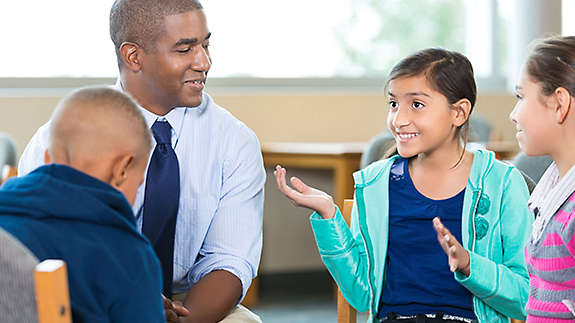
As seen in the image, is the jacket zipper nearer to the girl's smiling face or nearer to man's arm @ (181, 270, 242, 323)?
the girl's smiling face

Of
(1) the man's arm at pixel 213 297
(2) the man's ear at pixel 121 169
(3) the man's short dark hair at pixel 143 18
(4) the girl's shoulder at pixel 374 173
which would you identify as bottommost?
(1) the man's arm at pixel 213 297

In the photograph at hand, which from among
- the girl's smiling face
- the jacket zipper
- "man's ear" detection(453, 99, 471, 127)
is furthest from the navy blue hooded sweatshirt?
"man's ear" detection(453, 99, 471, 127)

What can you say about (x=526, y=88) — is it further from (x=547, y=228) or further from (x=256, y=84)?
(x=256, y=84)

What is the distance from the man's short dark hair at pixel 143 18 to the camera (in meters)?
1.95

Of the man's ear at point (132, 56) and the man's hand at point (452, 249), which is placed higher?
the man's ear at point (132, 56)

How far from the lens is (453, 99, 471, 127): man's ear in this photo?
6.08ft

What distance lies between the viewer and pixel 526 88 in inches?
63.6

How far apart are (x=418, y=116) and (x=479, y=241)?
31cm

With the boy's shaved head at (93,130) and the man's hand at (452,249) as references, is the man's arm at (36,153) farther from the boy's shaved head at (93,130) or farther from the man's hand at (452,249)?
the man's hand at (452,249)

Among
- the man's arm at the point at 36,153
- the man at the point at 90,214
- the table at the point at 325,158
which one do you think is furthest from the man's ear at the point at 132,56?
the table at the point at 325,158

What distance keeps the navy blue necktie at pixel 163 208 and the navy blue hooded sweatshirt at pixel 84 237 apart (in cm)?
57

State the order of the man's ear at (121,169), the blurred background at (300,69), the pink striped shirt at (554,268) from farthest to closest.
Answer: the blurred background at (300,69)
the pink striped shirt at (554,268)
the man's ear at (121,169)

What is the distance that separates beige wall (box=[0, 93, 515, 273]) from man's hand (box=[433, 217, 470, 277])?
124 inches

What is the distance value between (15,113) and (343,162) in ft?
5.90
